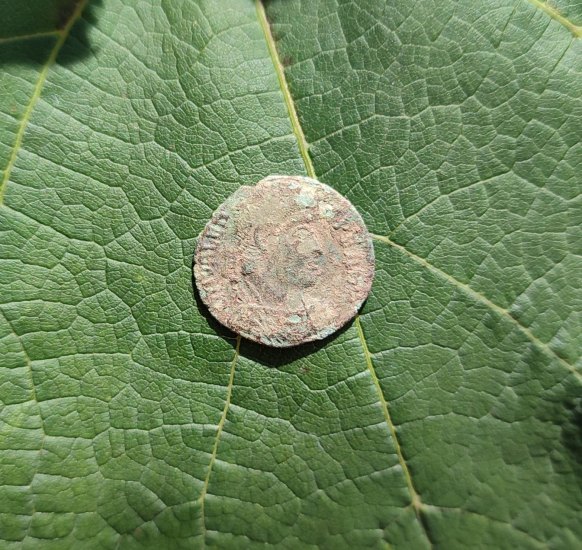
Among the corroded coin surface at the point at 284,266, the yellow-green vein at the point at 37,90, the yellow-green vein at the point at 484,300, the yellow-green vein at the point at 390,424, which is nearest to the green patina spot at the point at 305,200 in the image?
the corroded coin surface at the point at 284,266

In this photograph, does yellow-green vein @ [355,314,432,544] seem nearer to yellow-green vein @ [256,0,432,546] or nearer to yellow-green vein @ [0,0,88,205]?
yellow-green vein @ [256,0,432,546]

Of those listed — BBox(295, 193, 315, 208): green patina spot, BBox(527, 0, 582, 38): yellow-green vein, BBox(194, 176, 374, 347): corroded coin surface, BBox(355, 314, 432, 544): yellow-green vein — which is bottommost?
BBox(355, 314, 432, 544): yellow-green vein

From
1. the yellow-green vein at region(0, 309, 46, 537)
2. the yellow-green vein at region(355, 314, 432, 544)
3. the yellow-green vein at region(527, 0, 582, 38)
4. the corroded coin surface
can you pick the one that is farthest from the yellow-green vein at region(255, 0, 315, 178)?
the yellow-green vein at region(0, 309, 46, 537)

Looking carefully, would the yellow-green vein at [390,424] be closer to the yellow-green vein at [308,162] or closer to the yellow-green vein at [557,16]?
the yellow-green vein at [308,162]

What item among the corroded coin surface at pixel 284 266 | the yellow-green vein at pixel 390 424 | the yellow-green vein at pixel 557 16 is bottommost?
the yellow-green vein at pixel 390 424

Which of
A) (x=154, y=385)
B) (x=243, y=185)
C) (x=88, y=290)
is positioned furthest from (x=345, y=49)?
(x=154, y=385)

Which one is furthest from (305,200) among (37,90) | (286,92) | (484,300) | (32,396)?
(32,396)

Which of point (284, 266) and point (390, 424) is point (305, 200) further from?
point (390, 424)
